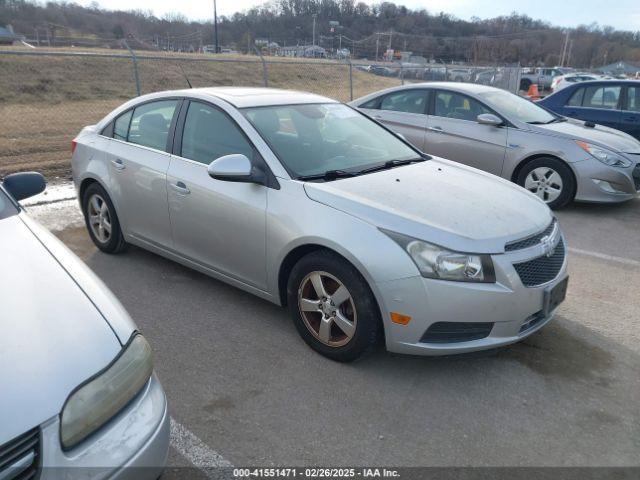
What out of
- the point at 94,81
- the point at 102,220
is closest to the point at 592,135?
the point at 102,220

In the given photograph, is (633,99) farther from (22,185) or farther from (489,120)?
(22,185)

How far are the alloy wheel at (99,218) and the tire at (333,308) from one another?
7.74ft

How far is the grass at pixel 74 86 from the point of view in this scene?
33.4ft

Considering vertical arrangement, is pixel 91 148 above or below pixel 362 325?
above

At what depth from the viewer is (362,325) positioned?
304 centimetres

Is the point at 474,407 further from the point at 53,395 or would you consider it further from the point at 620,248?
the point at 620,248

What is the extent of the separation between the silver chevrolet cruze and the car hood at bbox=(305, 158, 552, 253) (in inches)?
0.5

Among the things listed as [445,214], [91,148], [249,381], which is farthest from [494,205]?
[91,148]

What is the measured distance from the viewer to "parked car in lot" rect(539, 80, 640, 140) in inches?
352

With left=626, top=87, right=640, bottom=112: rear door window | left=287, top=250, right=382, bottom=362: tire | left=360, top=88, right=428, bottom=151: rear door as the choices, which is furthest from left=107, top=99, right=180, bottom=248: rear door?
left=626, top=87, right=640, bottom=112: rear door window

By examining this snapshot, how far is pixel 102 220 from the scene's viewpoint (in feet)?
16.2

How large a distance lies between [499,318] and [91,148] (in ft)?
13.0

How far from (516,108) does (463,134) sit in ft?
2.90

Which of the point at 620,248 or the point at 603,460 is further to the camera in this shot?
the point at 620,248
